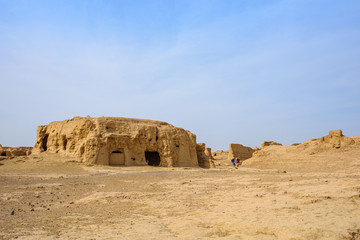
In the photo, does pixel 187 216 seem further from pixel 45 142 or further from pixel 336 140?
pixel 45 142

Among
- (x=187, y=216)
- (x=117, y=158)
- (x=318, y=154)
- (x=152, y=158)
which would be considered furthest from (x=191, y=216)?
(x=152, y=158)

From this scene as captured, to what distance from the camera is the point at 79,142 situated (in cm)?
2319

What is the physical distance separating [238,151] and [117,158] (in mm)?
17150

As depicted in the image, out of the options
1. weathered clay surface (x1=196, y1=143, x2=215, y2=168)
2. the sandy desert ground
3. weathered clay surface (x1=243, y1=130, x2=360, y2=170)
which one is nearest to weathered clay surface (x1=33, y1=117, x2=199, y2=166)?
weathered clay surface (x1=196, y1=143, x2=215, y2=168)

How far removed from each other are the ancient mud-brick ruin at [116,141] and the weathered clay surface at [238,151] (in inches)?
340

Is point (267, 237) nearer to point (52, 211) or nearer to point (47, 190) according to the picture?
point (52, 211)

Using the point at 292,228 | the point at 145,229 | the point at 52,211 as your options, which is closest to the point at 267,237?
the point at 292,228

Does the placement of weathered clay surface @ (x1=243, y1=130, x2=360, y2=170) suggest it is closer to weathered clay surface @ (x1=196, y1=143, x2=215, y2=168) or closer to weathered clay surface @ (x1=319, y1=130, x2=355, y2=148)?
weathered clay surface @ (x1=319, y1=130, x2=355, y2=148)

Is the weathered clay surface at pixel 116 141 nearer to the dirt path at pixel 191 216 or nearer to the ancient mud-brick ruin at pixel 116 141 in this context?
the ancient mud-brick ruin at pixel 116 141

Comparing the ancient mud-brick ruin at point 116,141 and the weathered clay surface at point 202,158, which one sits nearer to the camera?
the ancient mud-brick ruin at point 116,141

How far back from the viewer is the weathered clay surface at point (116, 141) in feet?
74.5

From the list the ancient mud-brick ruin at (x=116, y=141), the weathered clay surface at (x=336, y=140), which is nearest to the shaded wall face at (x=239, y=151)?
the ancient mud-brick ruin at (x=116, y=141)

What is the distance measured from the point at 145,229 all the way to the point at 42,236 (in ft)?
5.33

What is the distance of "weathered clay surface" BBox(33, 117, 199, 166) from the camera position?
2270 cm
